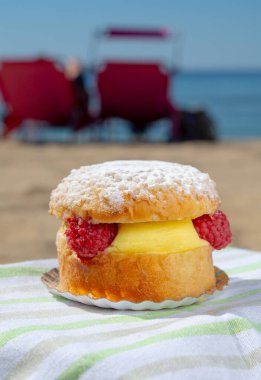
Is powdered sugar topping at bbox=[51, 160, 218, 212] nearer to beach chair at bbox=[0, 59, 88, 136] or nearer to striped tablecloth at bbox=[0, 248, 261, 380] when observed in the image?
striped tablecloth at bbox=[0, 248, 261, 380]

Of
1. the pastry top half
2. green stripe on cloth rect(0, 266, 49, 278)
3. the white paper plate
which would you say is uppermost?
the pastry top half

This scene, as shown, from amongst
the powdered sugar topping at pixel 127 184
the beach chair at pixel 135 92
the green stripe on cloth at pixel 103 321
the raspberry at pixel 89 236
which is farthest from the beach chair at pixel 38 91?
the green stripe on cloth at pixel 103 321

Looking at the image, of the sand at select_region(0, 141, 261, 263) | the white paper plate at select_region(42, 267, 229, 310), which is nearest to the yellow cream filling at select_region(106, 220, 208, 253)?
the white paper plate at select_region(42, 267, 229, 310)

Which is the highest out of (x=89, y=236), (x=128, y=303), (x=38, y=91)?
(x=89, y=236)

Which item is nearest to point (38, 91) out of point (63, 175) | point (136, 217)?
point (63, 175)

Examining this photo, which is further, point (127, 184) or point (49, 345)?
point (127, 184)

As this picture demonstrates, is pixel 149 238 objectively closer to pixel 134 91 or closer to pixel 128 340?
pixel 128 340

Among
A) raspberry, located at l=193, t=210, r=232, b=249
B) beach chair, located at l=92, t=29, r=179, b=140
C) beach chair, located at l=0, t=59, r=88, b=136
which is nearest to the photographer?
raspberry, located at l=193, t=210, r=232, b=249
